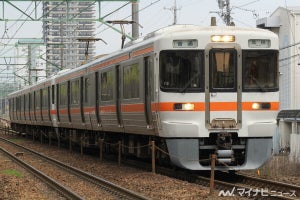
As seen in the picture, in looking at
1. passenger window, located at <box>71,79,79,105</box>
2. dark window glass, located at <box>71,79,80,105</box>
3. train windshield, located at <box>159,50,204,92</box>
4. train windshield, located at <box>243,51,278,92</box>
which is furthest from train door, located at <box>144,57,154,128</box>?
passenger window, located at <box>71,79,79,105</box>

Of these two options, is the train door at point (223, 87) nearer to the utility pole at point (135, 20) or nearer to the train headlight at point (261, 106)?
the train headlight at point (261, 106)

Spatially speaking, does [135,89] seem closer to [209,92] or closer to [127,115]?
[127,115]

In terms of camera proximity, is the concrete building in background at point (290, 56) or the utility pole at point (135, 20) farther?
the concrete building in background at point (290, 56)

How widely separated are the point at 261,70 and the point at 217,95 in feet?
3.59

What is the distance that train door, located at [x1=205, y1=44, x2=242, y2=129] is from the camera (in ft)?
42.1

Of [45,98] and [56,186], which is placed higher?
[45,98]

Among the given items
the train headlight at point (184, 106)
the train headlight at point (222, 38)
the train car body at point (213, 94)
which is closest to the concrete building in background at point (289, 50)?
the train car body at point (213, 94)

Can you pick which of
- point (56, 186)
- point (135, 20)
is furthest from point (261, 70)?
point (135, 20)

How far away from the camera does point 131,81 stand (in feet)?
50.0

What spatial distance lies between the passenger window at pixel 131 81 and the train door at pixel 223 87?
230 centimetres

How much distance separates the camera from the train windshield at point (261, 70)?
13078 mm

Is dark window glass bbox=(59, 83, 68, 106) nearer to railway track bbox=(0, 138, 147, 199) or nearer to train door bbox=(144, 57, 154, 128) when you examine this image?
railway track bbox=(0, 138, 147, 199)

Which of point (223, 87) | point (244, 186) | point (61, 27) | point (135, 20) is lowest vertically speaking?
point (244, 186)

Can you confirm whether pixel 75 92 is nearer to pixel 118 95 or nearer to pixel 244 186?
pixel 118 95
